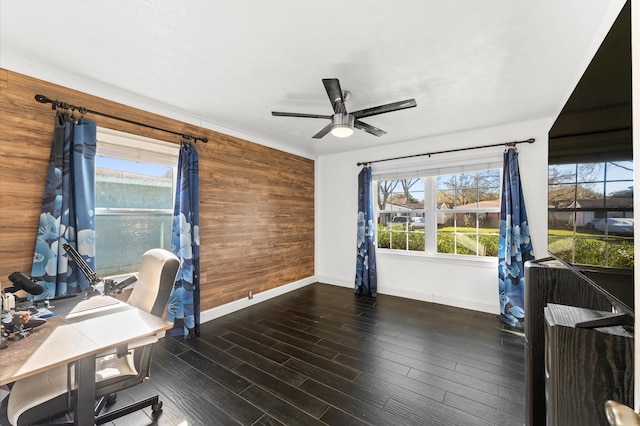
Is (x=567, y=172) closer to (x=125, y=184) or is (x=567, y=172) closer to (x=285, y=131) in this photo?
(x=285, y=131)

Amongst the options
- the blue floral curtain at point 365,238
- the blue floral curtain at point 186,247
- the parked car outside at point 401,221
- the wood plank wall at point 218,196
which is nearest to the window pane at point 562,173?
the parked car outside at point 401,221

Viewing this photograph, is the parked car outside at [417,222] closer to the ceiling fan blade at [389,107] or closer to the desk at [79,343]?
the ceiling fan blade at [389,107]

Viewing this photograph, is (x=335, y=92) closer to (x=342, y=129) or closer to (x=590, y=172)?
(x=342, y=129)

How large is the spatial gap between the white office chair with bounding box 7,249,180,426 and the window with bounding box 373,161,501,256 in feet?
11.8

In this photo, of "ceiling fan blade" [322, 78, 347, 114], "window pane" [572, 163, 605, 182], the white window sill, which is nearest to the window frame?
the white window sill

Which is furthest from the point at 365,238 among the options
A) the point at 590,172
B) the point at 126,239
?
the point at 590,172

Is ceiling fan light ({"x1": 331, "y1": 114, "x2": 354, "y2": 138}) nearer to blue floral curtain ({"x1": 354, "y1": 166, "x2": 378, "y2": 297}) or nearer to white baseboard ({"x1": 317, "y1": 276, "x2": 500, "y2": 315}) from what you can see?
blue floral curtain ({"x1": 354, "y1": 166, "x2": 378, "y2": 297})

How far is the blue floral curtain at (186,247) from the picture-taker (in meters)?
2.96

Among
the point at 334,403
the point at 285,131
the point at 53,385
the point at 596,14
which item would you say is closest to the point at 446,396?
the point at 334,403

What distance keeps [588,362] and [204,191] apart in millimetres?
3459

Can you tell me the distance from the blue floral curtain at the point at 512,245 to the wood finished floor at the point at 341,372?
1.04 feet

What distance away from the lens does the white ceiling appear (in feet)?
5.24

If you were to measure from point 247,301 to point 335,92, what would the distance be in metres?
3.05

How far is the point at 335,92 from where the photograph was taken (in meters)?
2.07
